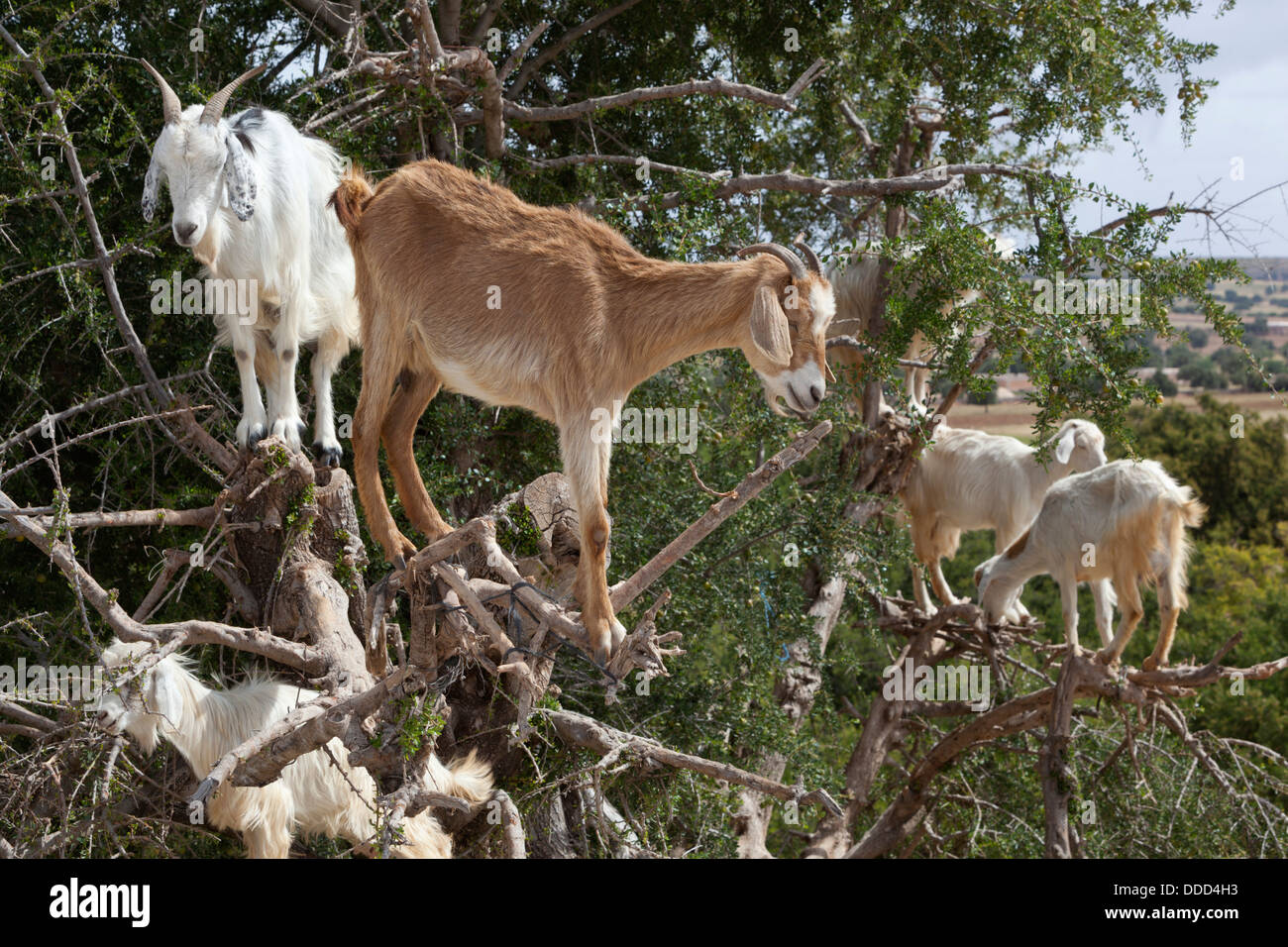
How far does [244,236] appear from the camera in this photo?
5.11 meters

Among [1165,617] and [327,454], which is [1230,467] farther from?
[327,454]

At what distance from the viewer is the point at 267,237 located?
204 inches

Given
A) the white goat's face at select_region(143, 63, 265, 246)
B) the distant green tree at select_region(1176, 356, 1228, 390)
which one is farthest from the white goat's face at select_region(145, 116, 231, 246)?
the distant green tree at select_region(1176, 356, 1228, 390)

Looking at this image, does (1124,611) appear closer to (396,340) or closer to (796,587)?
(796,587)

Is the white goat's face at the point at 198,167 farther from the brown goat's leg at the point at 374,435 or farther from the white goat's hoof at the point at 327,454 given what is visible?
the white goat's hoof at the point at 327,454

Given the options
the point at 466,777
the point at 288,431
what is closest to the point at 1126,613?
the point at 466,777

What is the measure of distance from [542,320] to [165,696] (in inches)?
95.6

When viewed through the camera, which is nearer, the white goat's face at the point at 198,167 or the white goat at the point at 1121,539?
the white goat's face at the point at 198,167

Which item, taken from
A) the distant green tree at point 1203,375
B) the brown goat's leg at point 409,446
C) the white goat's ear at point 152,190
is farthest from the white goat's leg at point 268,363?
the distant green tree at point 1203,375

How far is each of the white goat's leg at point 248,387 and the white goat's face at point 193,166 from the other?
1.68ft

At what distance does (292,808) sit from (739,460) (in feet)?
10.4

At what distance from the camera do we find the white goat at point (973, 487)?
858 cm

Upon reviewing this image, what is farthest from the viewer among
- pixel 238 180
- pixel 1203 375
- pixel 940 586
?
pixel 1203 375
